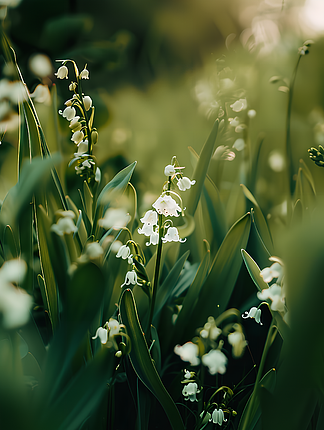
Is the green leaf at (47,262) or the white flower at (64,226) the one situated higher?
the white flower at (64,226)

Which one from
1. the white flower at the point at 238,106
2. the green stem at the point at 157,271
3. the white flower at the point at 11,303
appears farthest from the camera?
the white flower at the point at 238,106

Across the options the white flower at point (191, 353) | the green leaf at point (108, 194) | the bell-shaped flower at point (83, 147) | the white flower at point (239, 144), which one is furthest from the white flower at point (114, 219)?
the white flower at point (239, 144)

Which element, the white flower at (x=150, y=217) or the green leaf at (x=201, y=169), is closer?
the white flower at (x=150, y=217)

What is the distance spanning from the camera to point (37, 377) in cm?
46

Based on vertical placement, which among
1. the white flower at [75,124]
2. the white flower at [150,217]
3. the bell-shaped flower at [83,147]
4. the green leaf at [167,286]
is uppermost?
the white flower at [75,124]

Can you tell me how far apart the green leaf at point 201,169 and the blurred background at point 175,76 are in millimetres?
96

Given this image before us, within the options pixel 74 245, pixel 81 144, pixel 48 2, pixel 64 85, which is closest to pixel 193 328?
pixel 74 245

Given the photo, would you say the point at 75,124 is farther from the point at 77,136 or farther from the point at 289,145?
the point at 289,145

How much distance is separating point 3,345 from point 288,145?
27.9 inches

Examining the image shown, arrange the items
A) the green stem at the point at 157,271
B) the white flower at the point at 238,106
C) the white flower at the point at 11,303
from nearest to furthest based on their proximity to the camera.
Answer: the white flower at the point at 11,303 < the green stem at the point at 157,271 < the white flower at the point at 238,106

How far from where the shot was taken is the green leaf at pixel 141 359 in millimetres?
438

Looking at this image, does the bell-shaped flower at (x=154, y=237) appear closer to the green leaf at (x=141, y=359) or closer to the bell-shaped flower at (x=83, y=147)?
the green leaf at (x=141, y=359)

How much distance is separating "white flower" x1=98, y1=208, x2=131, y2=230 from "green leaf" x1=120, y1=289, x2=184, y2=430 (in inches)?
6.3

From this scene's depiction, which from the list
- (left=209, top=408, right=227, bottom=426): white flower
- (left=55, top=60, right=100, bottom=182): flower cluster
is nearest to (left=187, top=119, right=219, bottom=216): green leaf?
(left=55, top=60, right=100, bottom=182): flower cluster
